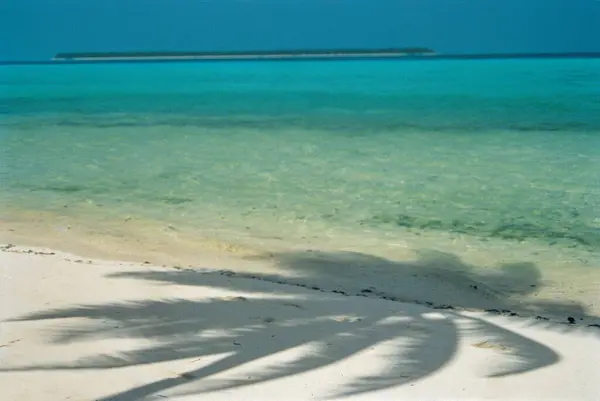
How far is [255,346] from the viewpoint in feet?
7.99

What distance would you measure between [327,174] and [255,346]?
6006 millimetres

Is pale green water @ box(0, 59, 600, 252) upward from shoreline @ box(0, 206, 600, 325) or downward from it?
upward

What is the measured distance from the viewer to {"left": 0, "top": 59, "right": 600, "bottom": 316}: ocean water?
17.4 ft

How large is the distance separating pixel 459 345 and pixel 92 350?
1275 mm

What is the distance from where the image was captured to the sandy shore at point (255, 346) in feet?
6.93

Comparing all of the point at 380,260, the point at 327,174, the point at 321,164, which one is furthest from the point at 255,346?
the point at 321,164

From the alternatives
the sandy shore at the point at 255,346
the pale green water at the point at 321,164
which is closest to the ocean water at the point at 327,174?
the pale green water at the point at 321,164

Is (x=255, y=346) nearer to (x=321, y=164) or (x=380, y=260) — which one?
(x=380, y=260)

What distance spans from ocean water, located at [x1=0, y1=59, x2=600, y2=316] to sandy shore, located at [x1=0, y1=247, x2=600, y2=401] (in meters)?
1.71

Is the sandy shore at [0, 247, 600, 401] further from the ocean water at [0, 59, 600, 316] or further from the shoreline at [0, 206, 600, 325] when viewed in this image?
the ocean water at [0, 59, 600, 316]

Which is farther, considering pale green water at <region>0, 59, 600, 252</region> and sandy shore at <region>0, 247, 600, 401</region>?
pale green water at <region>0, 59, 600, 252</region>

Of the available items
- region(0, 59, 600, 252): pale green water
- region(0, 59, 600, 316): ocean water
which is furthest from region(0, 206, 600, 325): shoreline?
region(0, 59, 600, 252): pale green water

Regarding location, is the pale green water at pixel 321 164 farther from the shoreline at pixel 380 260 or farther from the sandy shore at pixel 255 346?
the sandy shore at pixel 255 346

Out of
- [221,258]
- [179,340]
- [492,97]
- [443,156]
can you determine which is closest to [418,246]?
[221,258]
